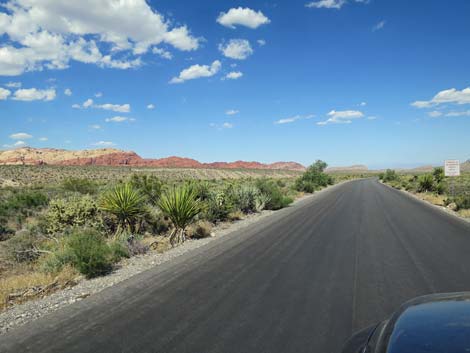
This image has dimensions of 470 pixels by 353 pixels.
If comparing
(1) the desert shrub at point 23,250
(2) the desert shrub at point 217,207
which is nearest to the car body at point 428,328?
(1) the desert shrub at point 23,250

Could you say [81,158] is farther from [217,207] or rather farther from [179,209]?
[179,209]

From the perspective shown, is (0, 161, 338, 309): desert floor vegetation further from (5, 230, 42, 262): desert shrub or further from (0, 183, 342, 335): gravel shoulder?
(0, 183, 342, 335): gravel shoulder

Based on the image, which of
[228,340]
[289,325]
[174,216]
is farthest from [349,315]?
[174,216]

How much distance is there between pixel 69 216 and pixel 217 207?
6985 millimetres

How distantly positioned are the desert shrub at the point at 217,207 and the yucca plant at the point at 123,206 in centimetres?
406

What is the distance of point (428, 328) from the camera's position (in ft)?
7.48

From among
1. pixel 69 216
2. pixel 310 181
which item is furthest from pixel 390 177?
pixel 69 216

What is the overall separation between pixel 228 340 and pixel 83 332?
7.13 ft

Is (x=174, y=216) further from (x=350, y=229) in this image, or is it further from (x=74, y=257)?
(x=350, y=229)

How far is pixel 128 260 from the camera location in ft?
30.7

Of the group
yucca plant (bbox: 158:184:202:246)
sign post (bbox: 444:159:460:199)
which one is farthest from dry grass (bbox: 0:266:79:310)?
sign post (bbox: 444:159:460:199)

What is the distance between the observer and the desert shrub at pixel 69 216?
1195 cm

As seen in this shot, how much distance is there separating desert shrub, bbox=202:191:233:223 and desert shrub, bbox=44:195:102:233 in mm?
5330

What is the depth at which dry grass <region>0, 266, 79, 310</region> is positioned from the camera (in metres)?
6.49
